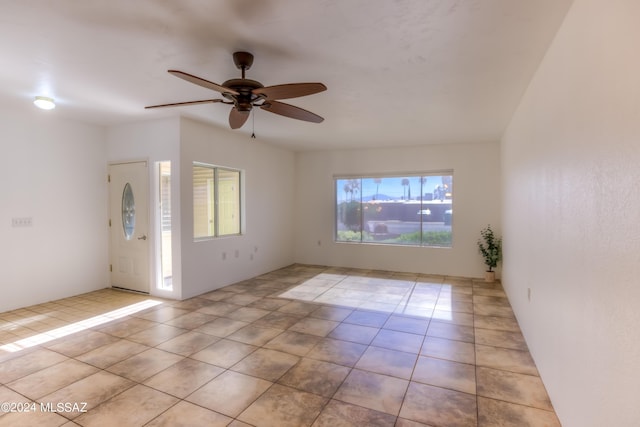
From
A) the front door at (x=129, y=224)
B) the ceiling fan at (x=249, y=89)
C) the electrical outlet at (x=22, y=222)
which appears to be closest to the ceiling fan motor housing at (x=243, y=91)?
the ceiling fan at (x=249, y=89)

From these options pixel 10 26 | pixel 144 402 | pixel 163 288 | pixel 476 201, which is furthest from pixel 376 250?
pixel 10 26

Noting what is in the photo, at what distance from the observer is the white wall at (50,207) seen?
4.12 m

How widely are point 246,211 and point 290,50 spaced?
12.2ft

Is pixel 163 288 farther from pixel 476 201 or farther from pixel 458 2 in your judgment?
pixel 476 201

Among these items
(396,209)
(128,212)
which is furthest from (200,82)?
(396,209)

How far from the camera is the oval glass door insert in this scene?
4961mm

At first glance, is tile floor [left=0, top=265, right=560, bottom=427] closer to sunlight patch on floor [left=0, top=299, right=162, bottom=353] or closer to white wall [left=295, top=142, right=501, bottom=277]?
sunlight patch on floor [left=0, top=299, right=162, bottom=353]

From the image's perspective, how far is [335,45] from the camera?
94.9 inches

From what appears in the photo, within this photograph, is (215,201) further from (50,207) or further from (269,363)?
(269,363)

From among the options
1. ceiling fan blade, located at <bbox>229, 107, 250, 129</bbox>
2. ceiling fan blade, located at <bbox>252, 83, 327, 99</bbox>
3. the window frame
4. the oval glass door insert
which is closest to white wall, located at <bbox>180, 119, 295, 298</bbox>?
the window frame

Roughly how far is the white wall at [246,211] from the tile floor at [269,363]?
2.14 ft

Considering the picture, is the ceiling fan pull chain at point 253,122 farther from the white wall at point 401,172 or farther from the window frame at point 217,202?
the white wall at point 401,172

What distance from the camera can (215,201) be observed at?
5.32 meters

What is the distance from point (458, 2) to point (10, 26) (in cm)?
289
